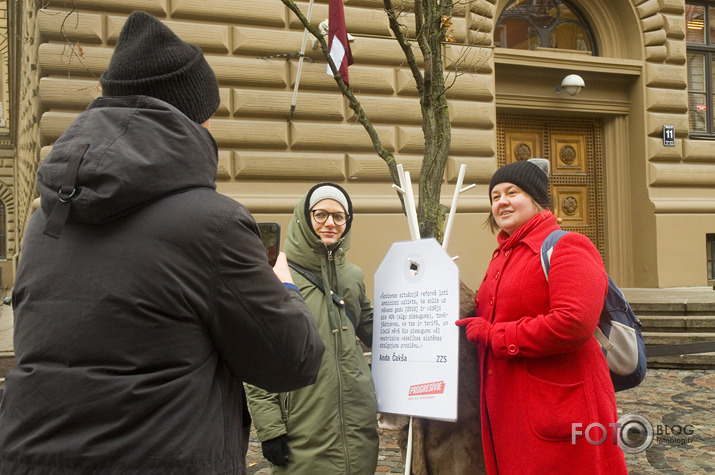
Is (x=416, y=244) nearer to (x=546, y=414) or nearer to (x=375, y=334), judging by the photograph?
(x=375, y=334)

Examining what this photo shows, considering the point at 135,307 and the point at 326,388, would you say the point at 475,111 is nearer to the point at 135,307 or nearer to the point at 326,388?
the point at 326,388

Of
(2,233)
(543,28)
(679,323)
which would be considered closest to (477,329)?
(679,323)

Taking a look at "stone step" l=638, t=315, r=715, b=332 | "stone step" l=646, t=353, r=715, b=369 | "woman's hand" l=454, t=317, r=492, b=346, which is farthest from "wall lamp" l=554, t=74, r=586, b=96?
"woman's hand" l=454, t=317, r=492, b=346

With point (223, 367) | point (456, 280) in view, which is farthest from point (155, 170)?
point (456, 280)

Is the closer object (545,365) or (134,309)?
(134,309)

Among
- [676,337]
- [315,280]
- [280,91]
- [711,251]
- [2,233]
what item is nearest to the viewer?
[315,280]

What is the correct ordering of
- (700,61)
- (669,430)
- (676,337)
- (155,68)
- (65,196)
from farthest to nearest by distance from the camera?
1. (700,61)
2. (676,337)
3. (669,430)
4. (155,68)
5. (65,196)

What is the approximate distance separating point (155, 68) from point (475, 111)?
27.5 ft

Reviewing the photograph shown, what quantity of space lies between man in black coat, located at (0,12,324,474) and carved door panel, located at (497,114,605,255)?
999 cm

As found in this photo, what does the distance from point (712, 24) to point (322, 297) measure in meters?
12.2

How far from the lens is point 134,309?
51.2 inches

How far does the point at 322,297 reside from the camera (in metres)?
2.87

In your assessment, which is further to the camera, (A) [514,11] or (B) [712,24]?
(B) [712,24]

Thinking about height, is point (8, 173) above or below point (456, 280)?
above
